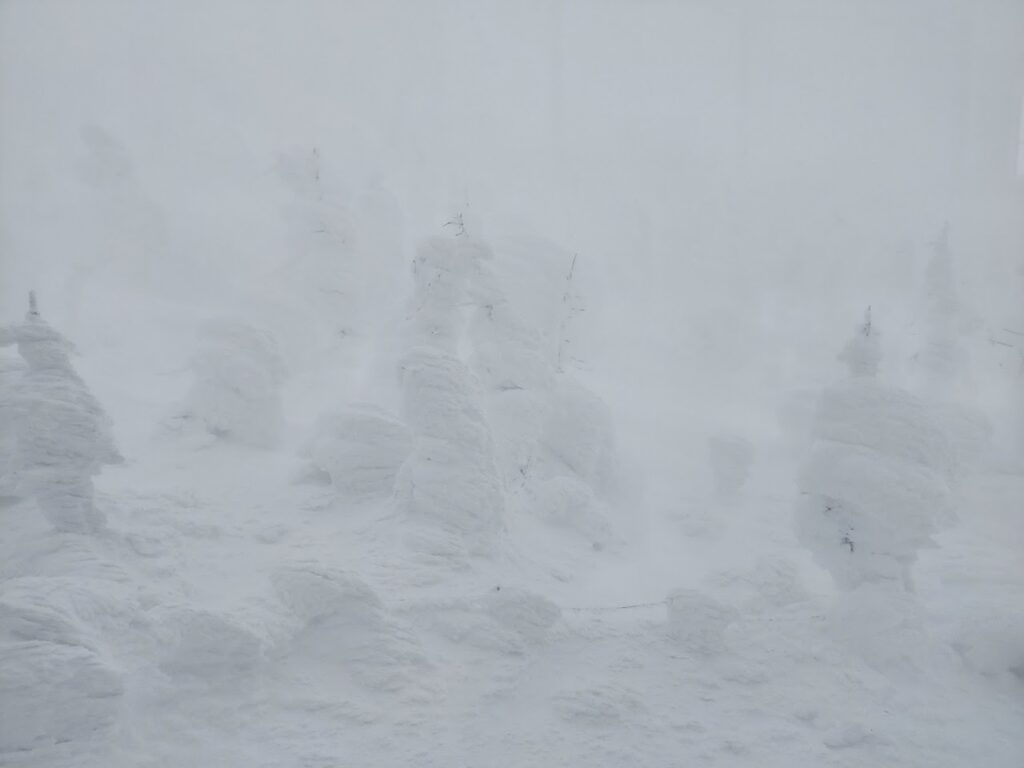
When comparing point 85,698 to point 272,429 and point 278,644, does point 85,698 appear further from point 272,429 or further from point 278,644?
point 272,429

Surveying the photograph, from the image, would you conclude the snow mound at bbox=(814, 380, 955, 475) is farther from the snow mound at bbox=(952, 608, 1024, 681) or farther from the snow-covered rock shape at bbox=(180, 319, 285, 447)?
the snow-covered rock shape at bbox=(180, 319, 285, 447)

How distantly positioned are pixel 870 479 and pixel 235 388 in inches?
685

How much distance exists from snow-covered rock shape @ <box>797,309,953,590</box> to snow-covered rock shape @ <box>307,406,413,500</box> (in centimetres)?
967

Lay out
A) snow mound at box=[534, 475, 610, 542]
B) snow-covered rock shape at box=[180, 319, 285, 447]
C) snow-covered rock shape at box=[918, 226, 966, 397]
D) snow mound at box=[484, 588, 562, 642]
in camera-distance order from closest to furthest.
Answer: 1. snow mound at box=[484, 588, 562, 642]
2. snow mound at box=[534, 475, 610, 542]
3. snow-covered rock shape at box=[180, 319, 285, 447]
4. snow-covered rock shape at box=[918, 226, 966, 397]

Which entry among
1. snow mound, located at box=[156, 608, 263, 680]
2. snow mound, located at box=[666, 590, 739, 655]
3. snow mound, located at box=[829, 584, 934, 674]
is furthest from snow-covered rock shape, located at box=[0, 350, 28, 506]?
snow mound, located at box=[829, 584, 934, 674]

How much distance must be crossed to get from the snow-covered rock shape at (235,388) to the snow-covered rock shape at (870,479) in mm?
15525

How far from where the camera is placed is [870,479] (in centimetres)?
1427

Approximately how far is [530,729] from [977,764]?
7.07 meters

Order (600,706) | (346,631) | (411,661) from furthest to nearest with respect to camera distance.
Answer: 1. (346,631)
2. (411,661)
3. (600,706)

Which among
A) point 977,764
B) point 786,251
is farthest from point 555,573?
point 786,251

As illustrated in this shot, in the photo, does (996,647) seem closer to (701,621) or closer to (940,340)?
(701,621)

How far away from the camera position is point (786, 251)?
52750mm

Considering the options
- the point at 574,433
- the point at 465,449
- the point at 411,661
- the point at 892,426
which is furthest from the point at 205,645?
the point at 574,433

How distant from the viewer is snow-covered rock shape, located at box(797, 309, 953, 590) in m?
14.2
